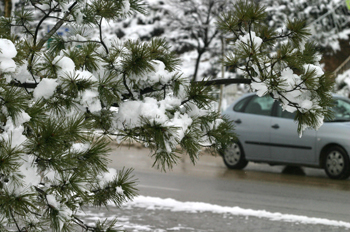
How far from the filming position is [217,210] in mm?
6648

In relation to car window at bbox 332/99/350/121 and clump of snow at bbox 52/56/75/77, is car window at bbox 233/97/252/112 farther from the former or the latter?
clump of snow at bbox 52/56/75/77

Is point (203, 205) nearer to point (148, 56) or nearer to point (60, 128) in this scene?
point (148, 56)

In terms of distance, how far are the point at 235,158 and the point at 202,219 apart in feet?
16.4

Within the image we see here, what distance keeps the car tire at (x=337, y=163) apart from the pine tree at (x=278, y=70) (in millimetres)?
6191

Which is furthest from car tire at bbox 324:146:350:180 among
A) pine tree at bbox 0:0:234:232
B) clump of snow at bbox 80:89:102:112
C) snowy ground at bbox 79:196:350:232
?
clump of snow at bbox 80:89:102:112

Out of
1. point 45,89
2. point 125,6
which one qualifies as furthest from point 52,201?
point 125,6

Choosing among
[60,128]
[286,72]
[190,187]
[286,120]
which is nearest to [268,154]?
[286,120]

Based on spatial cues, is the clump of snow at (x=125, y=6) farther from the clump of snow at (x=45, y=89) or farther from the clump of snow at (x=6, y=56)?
the clump of snow at (x=6, y=56)

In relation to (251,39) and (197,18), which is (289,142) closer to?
(251,39)

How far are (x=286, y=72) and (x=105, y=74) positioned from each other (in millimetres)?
1093

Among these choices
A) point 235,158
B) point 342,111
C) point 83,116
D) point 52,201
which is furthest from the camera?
point 235,158

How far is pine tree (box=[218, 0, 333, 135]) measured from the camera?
139 inches

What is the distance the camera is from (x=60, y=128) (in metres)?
2.83

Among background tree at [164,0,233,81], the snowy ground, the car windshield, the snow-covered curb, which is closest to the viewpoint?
the snowy ground
